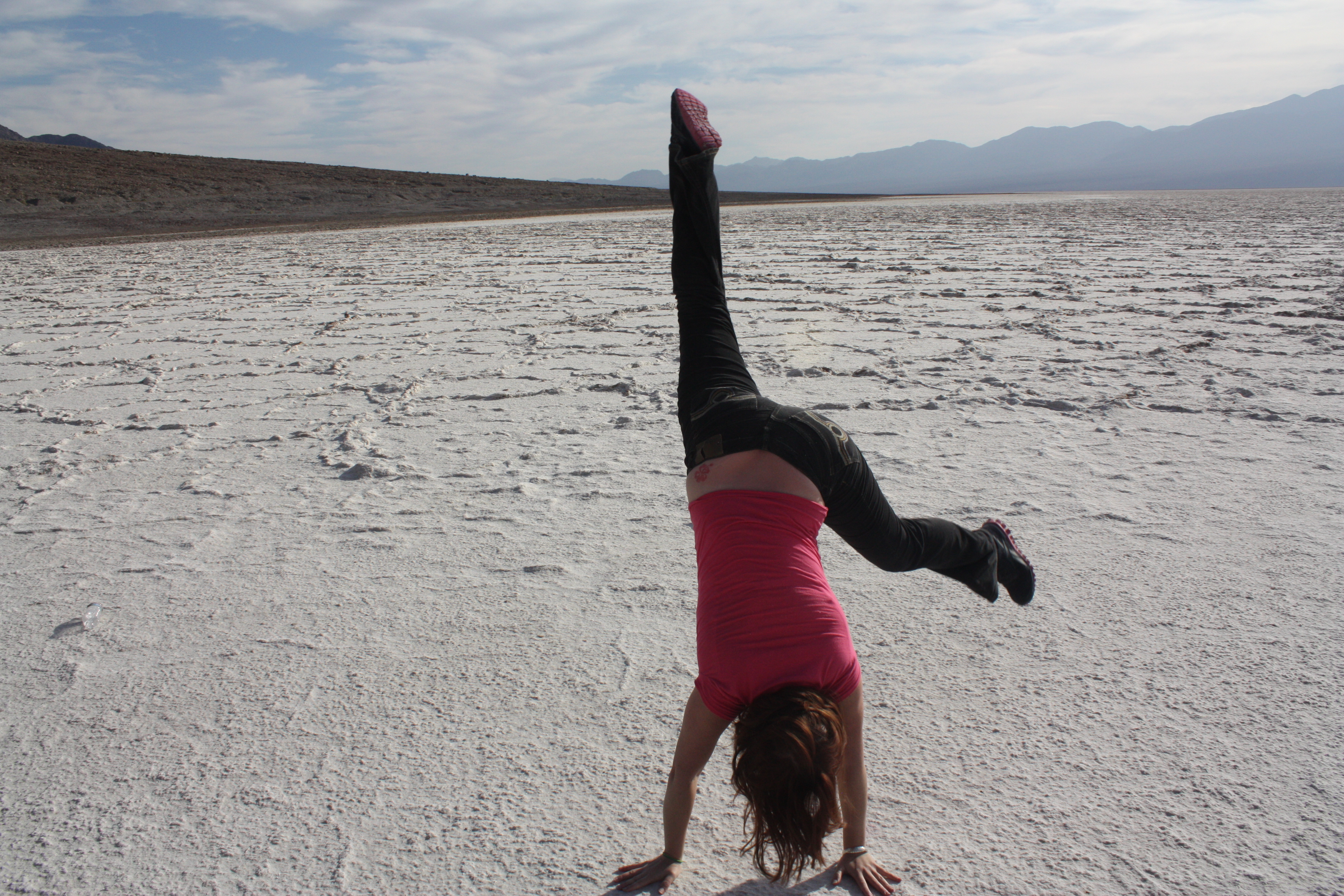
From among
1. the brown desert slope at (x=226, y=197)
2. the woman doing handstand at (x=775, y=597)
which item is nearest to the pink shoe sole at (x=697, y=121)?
the woman doing handstand at (x=775, y=597)

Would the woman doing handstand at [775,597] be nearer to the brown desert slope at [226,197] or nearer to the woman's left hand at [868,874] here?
the woman's left hand at [868,874]

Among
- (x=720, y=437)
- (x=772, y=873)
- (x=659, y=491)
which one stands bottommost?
(x=772, y=873)

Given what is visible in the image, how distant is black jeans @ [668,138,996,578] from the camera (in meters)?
1.49

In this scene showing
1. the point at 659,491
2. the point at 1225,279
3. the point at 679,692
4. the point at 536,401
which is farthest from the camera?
the point at 1225,279

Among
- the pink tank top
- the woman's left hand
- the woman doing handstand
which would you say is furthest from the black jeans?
the woman's left hand

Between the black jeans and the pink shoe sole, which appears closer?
the black jeans

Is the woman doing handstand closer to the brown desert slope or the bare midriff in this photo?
the bare midriff

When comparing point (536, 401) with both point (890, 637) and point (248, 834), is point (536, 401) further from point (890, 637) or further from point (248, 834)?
point (248, 834)

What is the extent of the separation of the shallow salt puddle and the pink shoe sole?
1078 millimetres

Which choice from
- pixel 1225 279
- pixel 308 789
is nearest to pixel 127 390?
pixel 308 789

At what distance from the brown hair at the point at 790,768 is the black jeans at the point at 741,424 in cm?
47

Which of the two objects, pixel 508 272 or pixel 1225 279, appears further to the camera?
pixel 508 272

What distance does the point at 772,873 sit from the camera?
51.3 inches

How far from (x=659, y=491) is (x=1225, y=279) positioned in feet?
19.2
